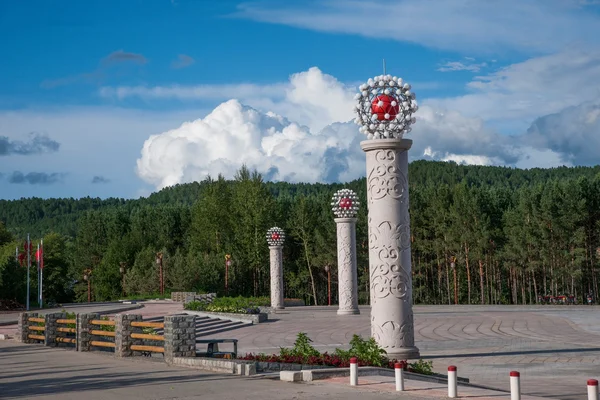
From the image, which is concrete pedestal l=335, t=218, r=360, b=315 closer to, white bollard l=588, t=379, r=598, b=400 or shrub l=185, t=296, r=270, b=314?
shrub l=185, t=296, r=270, b=314

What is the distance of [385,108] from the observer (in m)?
18.3

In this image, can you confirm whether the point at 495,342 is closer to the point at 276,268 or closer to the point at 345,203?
the point at 345,203

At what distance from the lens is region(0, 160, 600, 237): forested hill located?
114 meters

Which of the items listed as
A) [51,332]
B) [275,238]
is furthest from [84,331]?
[275,238]

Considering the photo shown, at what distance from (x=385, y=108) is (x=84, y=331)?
37.6ft

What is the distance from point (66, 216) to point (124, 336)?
527 feet

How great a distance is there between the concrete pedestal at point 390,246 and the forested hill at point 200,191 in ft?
167

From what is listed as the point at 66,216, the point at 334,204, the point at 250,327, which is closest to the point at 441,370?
the point at 250,327

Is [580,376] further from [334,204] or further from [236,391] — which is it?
[334,204]

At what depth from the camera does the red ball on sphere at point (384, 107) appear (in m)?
18.3

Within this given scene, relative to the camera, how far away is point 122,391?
13.1 metres

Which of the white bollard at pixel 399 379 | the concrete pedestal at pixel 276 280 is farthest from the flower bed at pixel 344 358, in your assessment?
the concrete pedestal at pixel 276 280

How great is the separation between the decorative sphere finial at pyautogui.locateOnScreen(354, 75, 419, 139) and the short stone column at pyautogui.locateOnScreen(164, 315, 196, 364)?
6715 mm

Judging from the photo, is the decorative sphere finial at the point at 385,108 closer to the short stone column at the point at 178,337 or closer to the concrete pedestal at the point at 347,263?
the short stone column at the point at 178,337
